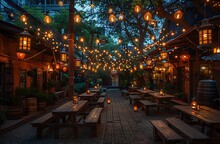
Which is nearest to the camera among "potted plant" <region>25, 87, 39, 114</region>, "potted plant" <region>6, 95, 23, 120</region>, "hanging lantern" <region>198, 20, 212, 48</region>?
"hanging lantern" <region>198, 20, 212, 48</region>

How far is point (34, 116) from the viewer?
10344mm

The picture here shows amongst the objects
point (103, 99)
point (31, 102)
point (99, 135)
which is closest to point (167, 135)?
point (99, 135)

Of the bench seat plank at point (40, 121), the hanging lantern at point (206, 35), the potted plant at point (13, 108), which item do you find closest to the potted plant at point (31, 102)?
the potted plant at point (13, 108)

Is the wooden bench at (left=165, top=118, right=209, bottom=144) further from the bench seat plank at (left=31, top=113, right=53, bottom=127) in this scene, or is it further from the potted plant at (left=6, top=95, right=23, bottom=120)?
the potted plant at (left=6, top=95, right=23, bottom=120)

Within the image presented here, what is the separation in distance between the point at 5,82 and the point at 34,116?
2.21 m

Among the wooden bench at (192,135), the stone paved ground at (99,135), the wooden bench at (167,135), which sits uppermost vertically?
the wooden bench at (192,135)

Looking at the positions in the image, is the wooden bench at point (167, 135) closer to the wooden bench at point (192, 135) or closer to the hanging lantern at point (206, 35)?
the wooden bench at point (192, 135)

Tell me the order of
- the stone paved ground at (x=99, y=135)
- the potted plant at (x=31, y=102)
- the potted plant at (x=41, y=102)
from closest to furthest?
the stone paved ground at (x=99, y=135) → the potted plant at (x=31, y=102) → the potted plant at (x=41, y=102)

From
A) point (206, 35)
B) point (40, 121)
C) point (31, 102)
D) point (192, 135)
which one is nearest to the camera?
point (192, 135)

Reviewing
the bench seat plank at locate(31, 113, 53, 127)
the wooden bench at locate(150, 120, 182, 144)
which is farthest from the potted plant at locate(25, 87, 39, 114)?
the wooden bench at locate(150, 120, 182, 144)

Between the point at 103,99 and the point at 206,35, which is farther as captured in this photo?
the point at 103,99

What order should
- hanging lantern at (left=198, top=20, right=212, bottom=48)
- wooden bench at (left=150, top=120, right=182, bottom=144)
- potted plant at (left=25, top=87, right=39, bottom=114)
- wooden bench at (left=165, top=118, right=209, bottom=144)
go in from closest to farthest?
wooden bench at (left=165, top=118, right=209, bottom=144) < wooden bench at (left=150, top=120, right=182, bottom=144) < hanging lantern at (left=198, top=20, right=212, bottom=48) < potted plant at (left=25, top=87, right=39, bottom=114)

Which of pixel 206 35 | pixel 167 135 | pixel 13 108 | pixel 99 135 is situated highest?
pixel 206 35

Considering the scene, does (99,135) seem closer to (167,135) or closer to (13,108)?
(167,135)
